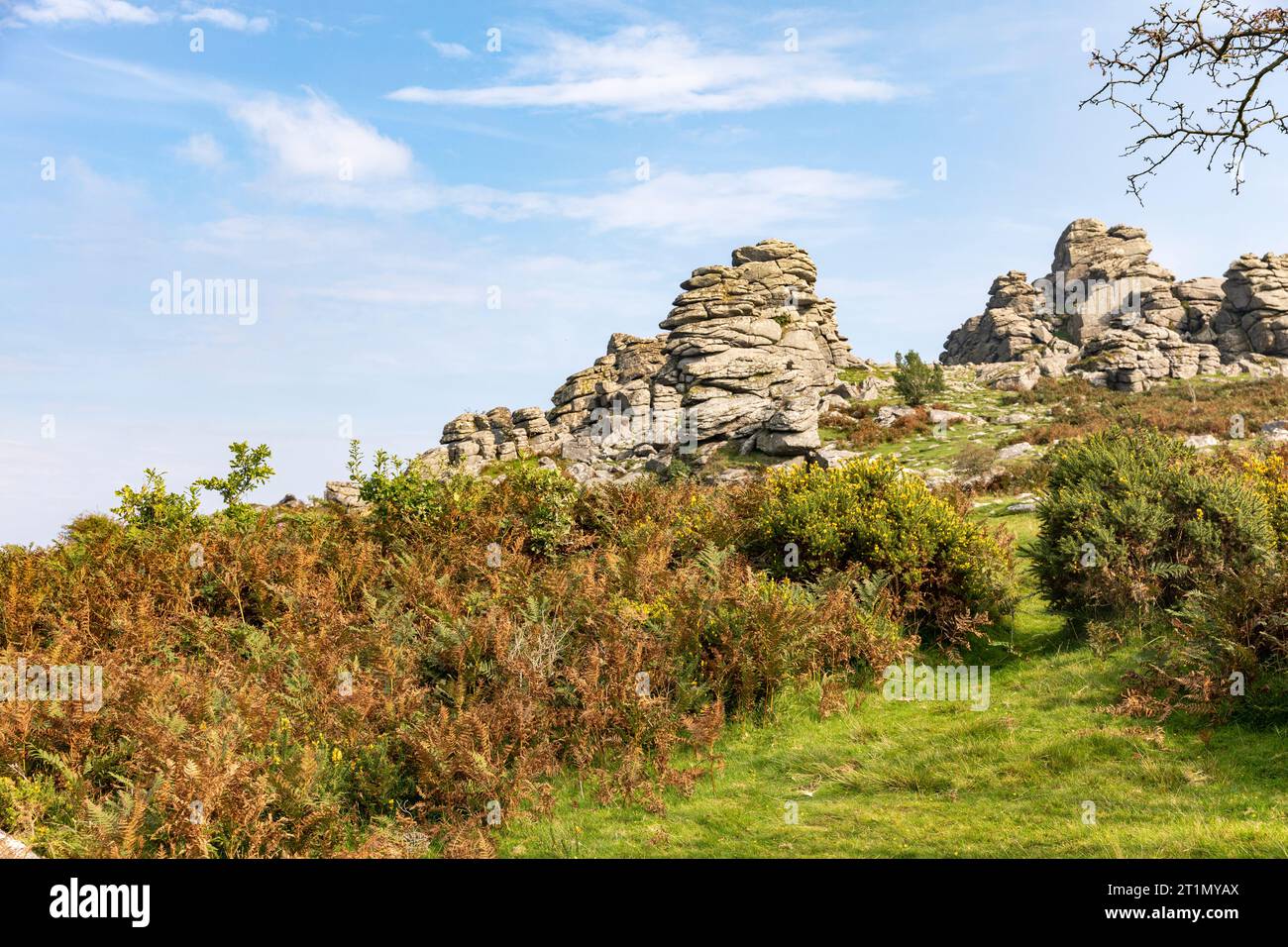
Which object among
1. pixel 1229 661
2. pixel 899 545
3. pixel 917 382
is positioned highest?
pixel 917 382

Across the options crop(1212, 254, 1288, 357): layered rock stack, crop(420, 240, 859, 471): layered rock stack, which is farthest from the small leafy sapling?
crop(1212, 254, 1288, 357): layered rock stack

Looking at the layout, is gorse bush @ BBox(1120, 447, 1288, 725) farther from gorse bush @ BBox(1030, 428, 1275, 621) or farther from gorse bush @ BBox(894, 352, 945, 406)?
gorse bush @ BBox(894, 352, 945, 406)

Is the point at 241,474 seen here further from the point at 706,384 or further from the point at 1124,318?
the point at 1124,318

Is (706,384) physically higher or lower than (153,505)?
higher

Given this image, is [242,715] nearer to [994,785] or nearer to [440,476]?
[994,785]

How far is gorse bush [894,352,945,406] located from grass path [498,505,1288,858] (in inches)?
1584

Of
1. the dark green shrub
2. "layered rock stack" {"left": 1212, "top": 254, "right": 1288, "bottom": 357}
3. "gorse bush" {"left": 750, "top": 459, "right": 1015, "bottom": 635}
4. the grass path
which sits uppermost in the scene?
"layered rock stack" {"left": 1212, "top": 254, "right": 1288, "bottom": 357}

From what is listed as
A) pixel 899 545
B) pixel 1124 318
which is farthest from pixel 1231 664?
pixel 1124 318

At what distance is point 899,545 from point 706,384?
124 ft

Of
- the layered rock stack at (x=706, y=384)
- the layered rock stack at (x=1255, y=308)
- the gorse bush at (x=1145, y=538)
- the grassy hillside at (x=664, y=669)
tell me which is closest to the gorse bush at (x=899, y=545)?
the grassy hillside at (x=664, y=669)

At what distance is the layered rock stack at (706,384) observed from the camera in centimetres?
4275

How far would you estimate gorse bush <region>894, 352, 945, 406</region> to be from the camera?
48219 millimetres

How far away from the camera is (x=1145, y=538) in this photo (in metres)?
11.0

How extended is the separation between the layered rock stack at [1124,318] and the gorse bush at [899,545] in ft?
163
